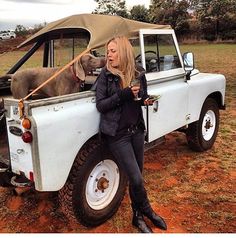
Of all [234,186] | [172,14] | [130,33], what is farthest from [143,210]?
[172,14]

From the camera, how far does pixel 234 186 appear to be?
4.54m

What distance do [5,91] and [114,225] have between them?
2.56m

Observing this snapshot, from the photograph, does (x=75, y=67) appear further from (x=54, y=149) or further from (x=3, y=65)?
(x=3, y=65)

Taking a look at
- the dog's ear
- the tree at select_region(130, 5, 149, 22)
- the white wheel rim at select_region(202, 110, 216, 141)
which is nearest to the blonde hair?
the dog's ear

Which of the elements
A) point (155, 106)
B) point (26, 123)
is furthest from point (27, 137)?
point (155, 106)

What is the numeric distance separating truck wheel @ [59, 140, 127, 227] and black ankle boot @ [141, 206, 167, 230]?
411 millimetres

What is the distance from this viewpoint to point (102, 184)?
11.8 feet

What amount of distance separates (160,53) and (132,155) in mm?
1739

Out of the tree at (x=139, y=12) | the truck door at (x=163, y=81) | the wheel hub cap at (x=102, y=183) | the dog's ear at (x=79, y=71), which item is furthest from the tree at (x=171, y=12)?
the wheel hub cap at (x=102, y=183)

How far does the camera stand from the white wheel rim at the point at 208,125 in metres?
5.56

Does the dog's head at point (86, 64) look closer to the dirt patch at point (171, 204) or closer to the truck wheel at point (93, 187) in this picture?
the truck wheel at point (93, 187)

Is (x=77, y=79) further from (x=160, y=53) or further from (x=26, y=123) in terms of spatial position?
(x=26, y=123)

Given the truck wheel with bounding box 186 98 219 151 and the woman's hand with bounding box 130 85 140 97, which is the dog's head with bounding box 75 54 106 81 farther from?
the truck wheel with bounding box 186 98 219 151

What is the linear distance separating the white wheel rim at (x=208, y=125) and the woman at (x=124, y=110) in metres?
2.40
